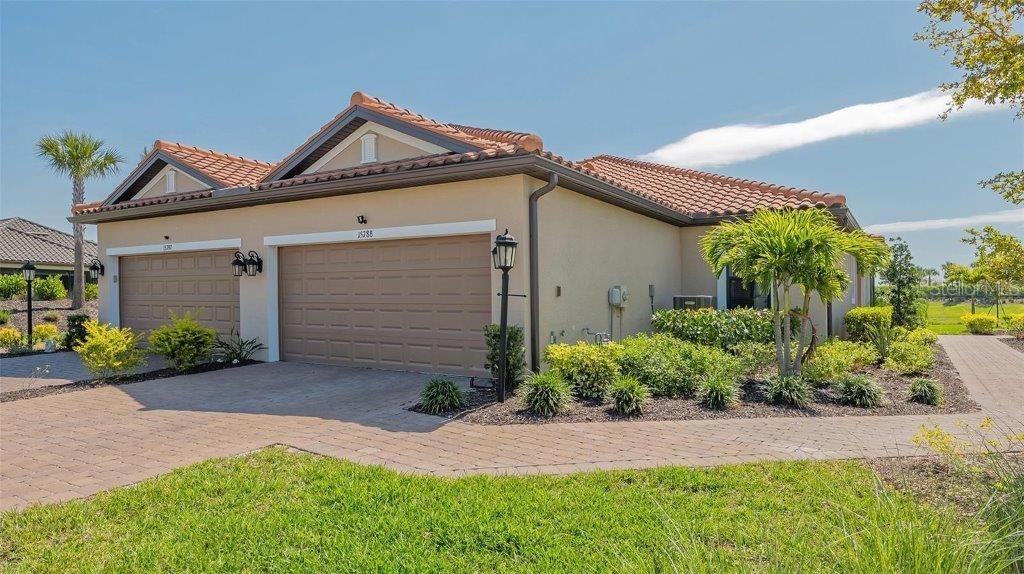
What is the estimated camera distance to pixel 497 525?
147 inches

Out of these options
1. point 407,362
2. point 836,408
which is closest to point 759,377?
point 836,408

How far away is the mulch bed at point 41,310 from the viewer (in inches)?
837

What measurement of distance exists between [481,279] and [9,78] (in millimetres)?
10046

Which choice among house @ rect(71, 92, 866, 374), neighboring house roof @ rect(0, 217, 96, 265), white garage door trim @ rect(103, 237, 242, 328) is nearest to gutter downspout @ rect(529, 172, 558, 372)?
house @ rect(71, 92, 866, 374)

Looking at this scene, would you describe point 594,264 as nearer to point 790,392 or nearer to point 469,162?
point 469,162

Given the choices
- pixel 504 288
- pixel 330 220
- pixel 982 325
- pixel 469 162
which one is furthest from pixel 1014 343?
pixel 330 220

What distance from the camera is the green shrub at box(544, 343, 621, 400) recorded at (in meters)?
7.79

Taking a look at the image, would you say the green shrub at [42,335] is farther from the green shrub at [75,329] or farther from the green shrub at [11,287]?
the green shrub at [11,287]

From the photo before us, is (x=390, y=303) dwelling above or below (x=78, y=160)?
below

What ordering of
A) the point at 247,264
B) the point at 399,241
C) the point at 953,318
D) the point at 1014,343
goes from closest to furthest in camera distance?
the point at 399,241, the point at 247,264, the point at 1014,343, the point at 953,318

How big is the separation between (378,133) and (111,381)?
637cm

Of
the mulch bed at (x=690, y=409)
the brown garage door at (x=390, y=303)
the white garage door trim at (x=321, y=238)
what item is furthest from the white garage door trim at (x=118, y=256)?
the mulch bed at (x=690, y=409)

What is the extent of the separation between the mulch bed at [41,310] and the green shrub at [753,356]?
21.7 meters

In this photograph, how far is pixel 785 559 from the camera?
278 centimetres
